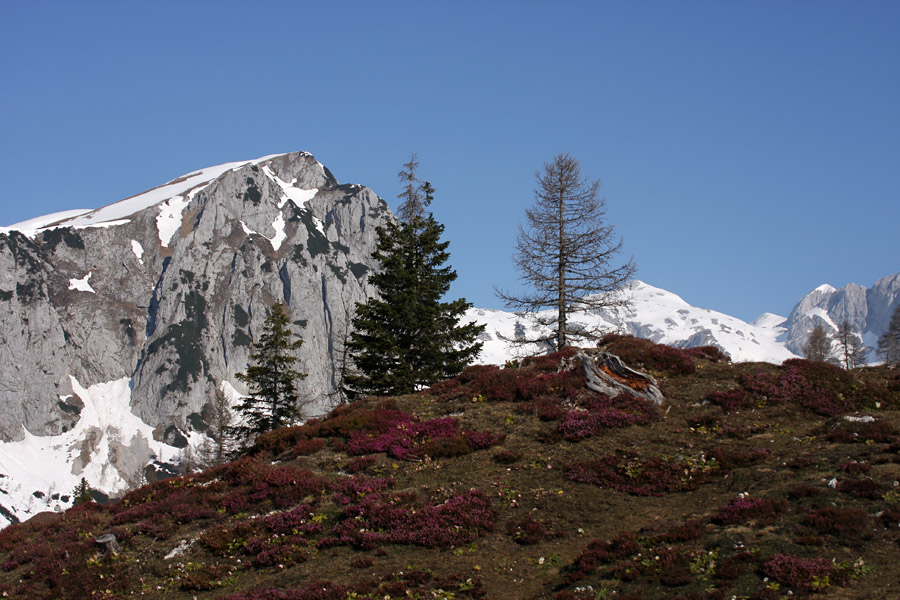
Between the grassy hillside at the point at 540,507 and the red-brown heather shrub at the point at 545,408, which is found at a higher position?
the red-brown heather shrub at the point at 545,408

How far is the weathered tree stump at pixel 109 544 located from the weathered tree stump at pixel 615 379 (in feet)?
52.5

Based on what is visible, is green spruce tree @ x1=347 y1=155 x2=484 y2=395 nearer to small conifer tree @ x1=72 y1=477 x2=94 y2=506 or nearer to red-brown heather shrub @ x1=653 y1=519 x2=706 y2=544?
small conifer tree @ x1=72 y1=477 x2=94 y2=506

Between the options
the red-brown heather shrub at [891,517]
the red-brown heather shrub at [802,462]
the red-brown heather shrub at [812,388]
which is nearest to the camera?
the red-brown heather shrub at [891,517]

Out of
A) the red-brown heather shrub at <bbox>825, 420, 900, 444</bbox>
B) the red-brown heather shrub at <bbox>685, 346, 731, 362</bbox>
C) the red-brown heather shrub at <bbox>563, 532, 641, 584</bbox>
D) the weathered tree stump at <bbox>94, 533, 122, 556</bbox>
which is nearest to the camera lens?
the red-brown heather shrub at <bbox>563, 532, 641, 584</bbox>

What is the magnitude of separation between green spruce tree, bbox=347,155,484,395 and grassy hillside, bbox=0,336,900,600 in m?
12.5

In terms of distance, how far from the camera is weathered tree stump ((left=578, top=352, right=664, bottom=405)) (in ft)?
75.6

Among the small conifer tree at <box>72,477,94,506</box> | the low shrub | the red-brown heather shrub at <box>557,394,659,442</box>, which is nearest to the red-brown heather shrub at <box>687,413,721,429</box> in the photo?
the red-brown heather shrub at <box>557,394,659,442</box>

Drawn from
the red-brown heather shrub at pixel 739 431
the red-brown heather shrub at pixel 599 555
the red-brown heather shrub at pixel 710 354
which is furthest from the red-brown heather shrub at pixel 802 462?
the red-brown heather shrub at pixel 710 354

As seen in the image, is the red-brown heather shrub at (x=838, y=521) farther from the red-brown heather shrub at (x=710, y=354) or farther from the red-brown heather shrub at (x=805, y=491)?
the red-brown heather shrub at (x=710, y=354)

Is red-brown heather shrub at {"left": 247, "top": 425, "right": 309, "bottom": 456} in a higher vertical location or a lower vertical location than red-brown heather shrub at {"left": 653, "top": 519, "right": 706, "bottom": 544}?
higher

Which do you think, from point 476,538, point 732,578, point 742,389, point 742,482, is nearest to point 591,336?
point 742,389

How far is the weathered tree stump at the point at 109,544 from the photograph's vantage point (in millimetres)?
16109

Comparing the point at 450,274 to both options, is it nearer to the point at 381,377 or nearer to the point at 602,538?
the point at 381,377

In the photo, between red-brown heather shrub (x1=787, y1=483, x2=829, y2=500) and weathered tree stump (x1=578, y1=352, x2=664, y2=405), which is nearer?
red-brown heather shrub (x1=787, y1=483, x2=829, y2=500)
